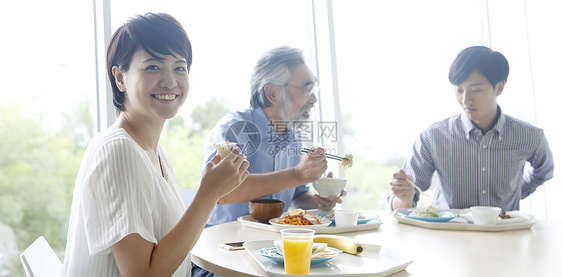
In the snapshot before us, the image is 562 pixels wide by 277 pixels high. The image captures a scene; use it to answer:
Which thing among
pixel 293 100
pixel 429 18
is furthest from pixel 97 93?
pixel 429 18

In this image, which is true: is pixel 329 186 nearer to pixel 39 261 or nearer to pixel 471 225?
pixel 471 225

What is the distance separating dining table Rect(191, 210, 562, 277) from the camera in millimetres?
1004

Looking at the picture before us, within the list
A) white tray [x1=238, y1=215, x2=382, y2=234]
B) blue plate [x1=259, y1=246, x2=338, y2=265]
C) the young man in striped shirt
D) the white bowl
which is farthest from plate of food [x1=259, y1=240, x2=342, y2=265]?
the young man in striped shirt

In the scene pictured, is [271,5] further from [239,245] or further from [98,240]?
[98,240]

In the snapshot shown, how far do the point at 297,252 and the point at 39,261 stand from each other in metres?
0.71

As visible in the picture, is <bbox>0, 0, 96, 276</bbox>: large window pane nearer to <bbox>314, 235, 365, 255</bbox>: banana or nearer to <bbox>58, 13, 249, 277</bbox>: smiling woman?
<bbox>58, 13, 249, 277</bbox>: smiling woman

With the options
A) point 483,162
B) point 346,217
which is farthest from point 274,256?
point 483,162

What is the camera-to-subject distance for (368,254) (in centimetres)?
117

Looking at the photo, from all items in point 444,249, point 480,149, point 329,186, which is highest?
point 480,149

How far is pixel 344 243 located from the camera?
117cm

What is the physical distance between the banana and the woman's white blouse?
420 millimetres

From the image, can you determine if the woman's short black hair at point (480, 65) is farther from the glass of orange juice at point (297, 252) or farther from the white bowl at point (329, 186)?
the glass of orange juice at point (297, 252)

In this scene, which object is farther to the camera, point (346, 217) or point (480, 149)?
point (480, 149)

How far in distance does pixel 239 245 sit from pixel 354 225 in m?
0.46
